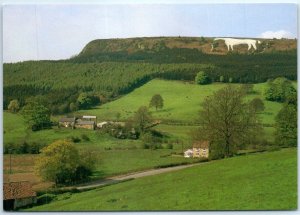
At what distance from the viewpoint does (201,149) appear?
→ 9055 millimetres

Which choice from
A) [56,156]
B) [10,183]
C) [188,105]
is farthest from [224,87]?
[10,183]

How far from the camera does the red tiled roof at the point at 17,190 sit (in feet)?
28.9

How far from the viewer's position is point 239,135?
910 cm

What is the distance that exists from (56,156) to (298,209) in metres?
3.11

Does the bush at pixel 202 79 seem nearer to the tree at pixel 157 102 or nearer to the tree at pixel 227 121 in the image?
the tree at pixel 227 121

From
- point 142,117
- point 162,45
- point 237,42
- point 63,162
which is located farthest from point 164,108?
point 63,162

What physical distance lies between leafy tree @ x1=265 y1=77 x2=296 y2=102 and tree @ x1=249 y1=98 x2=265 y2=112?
105 millimetres

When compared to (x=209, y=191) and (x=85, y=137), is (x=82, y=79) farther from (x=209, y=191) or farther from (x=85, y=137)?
(x=209, y=191)

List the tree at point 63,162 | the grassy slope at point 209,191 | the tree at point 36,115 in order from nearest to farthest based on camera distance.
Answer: the grassy slope at point 209,191, the tree at point 63,162, the tree at point 36,115

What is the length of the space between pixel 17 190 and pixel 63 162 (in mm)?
668

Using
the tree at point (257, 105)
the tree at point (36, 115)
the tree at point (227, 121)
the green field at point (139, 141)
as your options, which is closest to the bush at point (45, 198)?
the green field at point (139, 141)

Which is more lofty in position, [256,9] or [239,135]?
[256,9]

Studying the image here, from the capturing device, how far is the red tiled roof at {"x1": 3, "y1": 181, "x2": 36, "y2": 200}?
8.80m

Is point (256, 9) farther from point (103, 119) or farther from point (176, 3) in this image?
point (103, 119)
